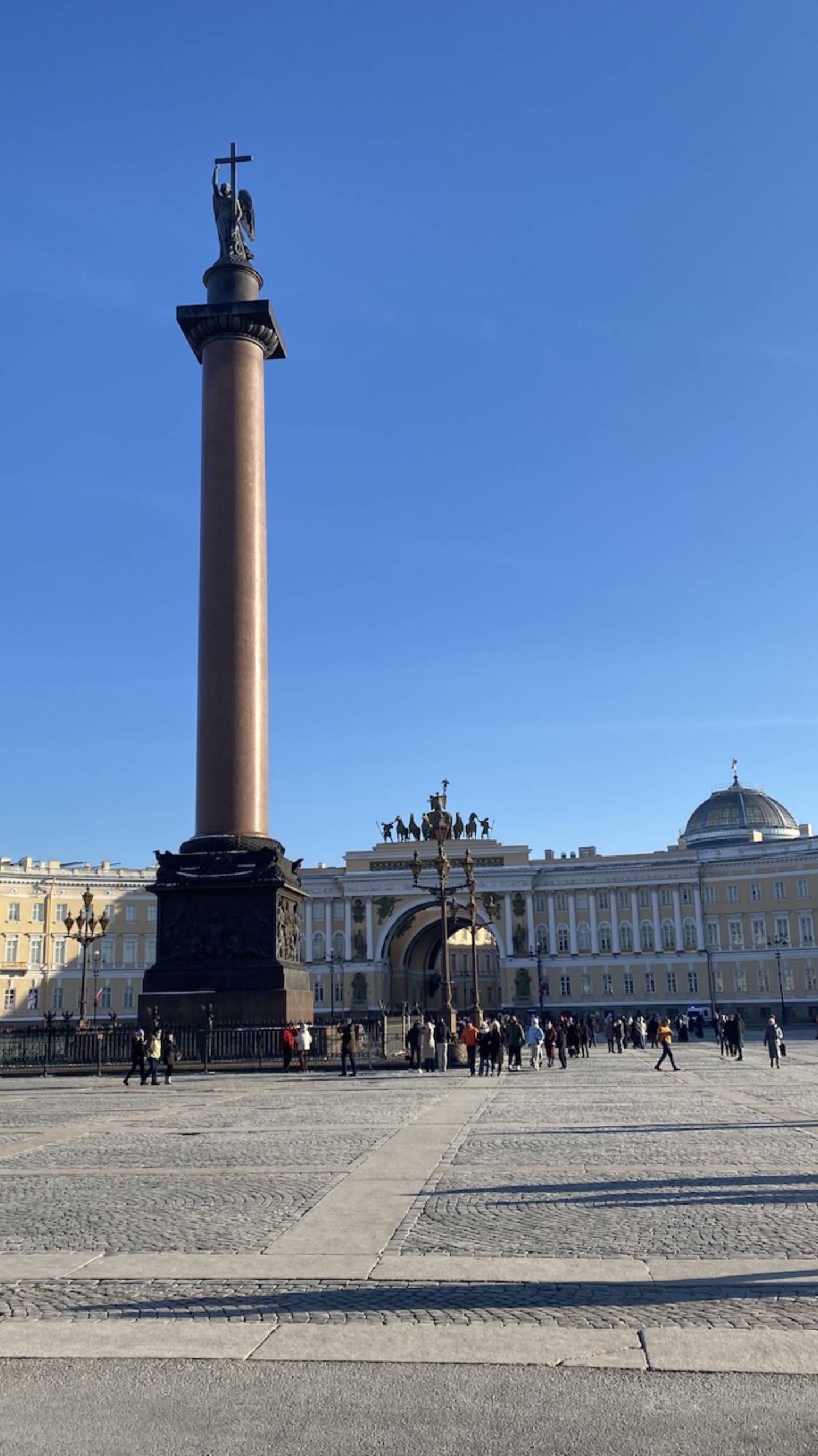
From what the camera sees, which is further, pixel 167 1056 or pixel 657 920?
pixel 657 920

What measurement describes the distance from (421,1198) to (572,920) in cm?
9558

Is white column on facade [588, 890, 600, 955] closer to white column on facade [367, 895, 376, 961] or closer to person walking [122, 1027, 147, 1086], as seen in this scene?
white column on facade [367, 895, 376, 961]

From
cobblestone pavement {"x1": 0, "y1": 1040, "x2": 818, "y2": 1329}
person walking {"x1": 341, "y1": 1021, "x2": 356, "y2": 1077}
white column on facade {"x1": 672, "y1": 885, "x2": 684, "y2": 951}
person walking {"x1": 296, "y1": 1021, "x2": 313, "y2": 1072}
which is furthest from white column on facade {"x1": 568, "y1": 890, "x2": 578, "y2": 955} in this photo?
cobblestone pavement {"x1": 0, "y1": 1040, "x2": 818, "y2": 1329}

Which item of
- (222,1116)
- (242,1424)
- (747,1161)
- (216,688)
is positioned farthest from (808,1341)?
(216,688)

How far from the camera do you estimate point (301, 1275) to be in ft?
24.9

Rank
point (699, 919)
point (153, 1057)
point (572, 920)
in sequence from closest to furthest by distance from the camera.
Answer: point (153, 1057)
point (699, 919)
point (572, 920)

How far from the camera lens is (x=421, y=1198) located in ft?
34.7

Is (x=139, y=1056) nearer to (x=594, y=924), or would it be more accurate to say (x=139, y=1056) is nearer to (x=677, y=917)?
(x=677, y=917)

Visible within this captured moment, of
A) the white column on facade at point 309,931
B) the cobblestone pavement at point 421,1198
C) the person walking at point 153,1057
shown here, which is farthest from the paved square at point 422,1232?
the white column on facade at point 309,931

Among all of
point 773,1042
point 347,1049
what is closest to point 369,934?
point 773,1042

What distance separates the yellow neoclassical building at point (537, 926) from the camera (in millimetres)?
96500

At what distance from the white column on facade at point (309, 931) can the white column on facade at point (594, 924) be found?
24015 mm

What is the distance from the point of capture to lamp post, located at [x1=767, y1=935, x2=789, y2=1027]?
293ft

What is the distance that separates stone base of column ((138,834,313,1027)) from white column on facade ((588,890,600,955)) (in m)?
72.0
